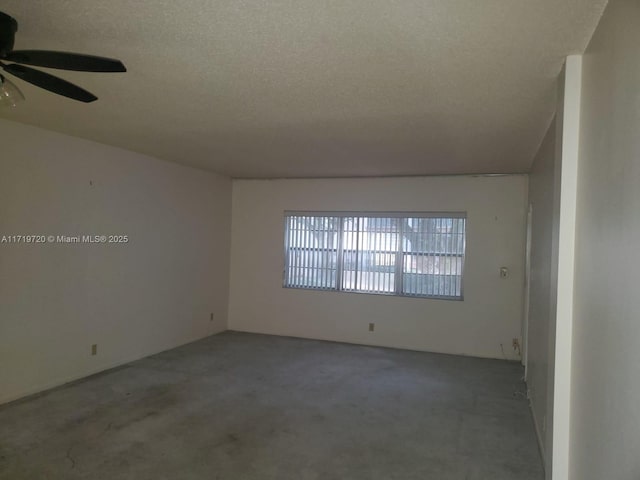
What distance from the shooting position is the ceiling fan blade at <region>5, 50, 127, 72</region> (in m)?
1.70

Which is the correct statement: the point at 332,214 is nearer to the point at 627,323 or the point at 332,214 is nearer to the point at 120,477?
the point at 120,477

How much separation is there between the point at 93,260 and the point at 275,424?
2.58 meters

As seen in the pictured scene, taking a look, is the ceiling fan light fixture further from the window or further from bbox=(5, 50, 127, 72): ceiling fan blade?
the window

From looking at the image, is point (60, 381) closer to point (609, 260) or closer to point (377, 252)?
point (377, 252)

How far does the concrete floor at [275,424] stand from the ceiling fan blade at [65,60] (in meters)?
2.34

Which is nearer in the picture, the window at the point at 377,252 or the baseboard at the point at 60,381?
the baseboard at the point at 60,381

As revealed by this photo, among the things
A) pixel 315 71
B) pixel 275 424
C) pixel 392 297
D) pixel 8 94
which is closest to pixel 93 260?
pixel 275 424

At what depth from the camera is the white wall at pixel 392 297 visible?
5.58 metres

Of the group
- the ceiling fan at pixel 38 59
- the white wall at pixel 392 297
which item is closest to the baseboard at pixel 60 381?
the white wall at pixel 392 297

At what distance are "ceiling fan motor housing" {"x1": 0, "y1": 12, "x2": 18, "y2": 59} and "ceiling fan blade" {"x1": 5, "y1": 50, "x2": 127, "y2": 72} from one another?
0.03 metres

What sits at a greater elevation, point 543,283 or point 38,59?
point 38,59

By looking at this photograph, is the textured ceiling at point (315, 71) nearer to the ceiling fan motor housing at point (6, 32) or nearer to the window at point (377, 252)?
the ceiling fan motor housing at point (6, 32)

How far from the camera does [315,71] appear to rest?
93.0 inches

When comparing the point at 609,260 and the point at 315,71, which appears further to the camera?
the point at 315,71
